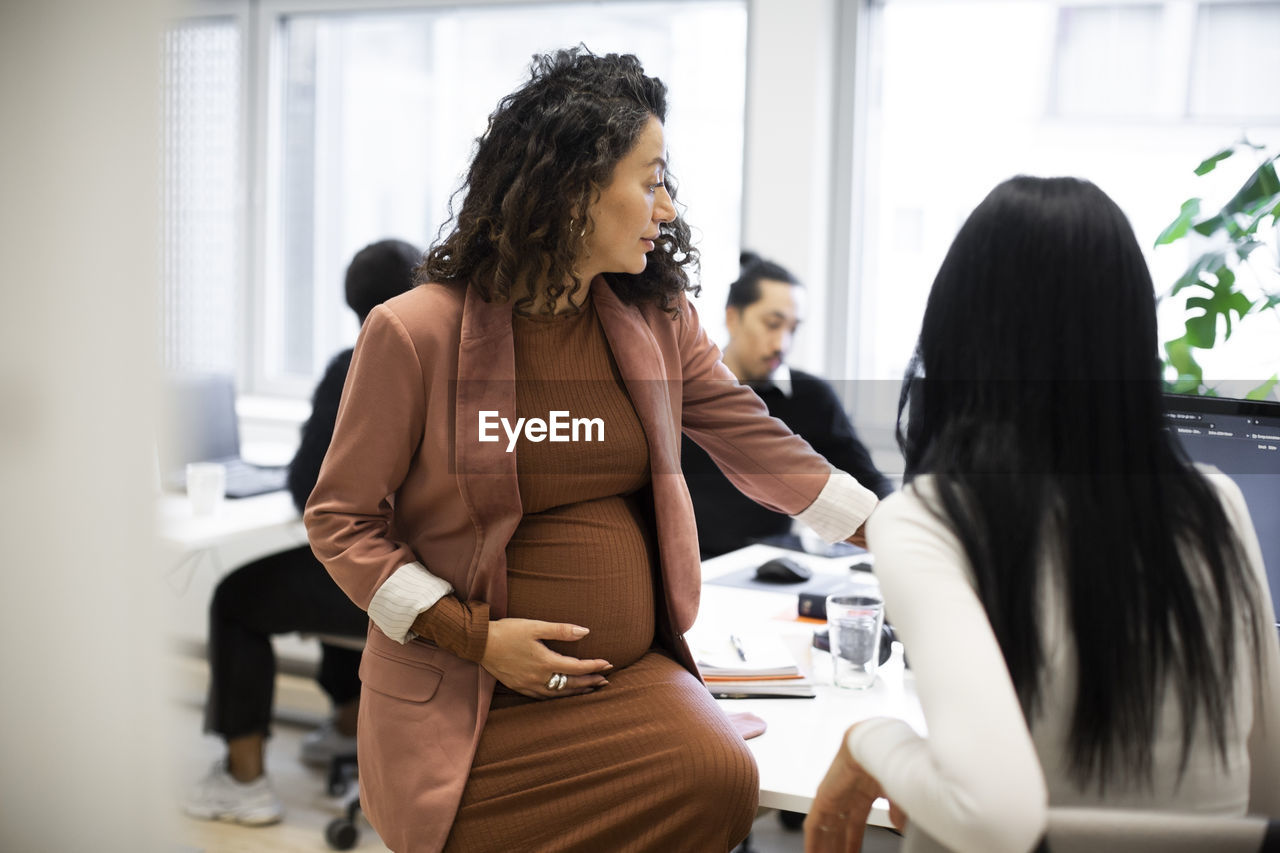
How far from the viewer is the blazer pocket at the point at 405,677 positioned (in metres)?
1.39

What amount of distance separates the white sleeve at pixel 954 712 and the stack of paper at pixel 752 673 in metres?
0.62

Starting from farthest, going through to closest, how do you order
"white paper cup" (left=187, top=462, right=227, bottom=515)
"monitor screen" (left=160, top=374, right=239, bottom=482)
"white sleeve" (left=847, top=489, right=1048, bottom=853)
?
"monitor screen" (left=160, top=374, right=239, bottom=482) → "white paper cup" (left=187, top=462, right=227, bottom=515) → "white sleeve" (left=847, top=489, right=1048, bottom=853)

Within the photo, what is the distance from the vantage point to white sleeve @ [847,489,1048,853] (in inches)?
33.4

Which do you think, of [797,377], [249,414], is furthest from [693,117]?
[249,414]

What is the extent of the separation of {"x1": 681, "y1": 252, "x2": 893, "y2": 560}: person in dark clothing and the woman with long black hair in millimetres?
1333

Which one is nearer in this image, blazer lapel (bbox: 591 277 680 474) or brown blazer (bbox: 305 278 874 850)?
brown blazer (bbox: 305 278 874 850)

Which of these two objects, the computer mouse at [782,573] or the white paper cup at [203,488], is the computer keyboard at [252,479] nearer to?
the white paper cup at [203,488]

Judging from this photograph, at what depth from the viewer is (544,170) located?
4.57 ft

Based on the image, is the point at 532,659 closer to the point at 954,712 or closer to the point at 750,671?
the point at 750,671

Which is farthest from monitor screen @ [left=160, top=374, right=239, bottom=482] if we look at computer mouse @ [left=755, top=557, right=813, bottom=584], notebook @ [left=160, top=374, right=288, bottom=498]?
computer mouse @ [left=755, top=557, right=813, bottom=584]

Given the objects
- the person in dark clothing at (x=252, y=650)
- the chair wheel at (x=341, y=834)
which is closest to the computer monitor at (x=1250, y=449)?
the person in dark clothing at (x=252, y=650)

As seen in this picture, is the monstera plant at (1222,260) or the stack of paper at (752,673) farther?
the monstera plant at (1222,260)

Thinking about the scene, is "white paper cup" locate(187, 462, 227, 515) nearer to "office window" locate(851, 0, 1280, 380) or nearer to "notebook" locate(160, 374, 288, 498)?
"notebook" locate(160, 374, 288, 498)

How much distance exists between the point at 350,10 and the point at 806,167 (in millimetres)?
1916
